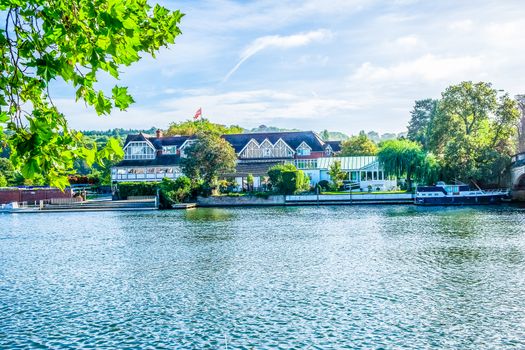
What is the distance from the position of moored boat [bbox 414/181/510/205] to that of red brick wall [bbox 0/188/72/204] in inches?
1806

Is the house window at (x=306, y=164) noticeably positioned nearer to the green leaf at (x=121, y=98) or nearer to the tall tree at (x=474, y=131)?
the tall tree at (x=474, y=131)

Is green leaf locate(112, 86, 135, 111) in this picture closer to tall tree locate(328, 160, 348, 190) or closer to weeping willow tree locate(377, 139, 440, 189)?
weeping willow tree locate(377, 139, 440, 189)

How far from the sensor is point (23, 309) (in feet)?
48.8

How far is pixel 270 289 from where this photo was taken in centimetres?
1669

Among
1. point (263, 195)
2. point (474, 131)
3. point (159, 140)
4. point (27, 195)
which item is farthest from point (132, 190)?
point (474, 131)

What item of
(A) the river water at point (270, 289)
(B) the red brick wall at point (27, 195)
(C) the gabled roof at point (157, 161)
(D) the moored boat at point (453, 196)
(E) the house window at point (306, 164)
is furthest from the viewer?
(C) the gabled roof at point (157, 161)

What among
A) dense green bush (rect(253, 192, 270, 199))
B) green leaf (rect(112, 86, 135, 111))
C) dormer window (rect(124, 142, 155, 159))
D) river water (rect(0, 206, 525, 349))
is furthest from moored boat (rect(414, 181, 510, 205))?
Answer: green leaf (rect(112, 86, 135, 111))

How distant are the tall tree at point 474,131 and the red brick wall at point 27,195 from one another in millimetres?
50223

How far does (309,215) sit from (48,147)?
4043 centimetres

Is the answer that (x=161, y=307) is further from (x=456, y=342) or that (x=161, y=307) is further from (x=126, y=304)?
(x=456, y=342)

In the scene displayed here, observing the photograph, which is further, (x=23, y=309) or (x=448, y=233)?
(x=448, y=233)

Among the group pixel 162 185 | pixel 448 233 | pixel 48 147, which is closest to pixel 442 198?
pixel 448 233

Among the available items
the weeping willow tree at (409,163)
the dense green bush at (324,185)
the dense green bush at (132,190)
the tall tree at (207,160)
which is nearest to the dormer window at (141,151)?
the dense green bush at (132,190)

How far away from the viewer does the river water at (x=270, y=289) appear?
40.2ft
